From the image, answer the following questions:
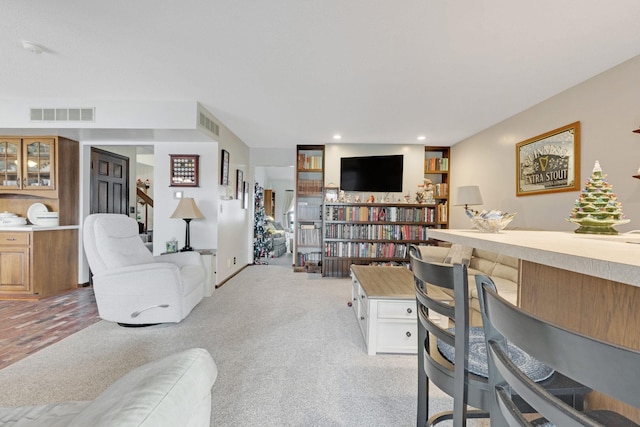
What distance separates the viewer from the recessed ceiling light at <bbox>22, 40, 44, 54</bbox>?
2137 mm

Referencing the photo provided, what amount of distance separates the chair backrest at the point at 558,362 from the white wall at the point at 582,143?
276 centimetres

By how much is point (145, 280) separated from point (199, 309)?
786mm

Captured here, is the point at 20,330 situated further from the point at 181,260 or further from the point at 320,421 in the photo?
the point at 320,421

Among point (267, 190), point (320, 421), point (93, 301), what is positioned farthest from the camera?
point (267, 190)

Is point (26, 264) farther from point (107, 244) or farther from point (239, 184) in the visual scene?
point (239, 184)

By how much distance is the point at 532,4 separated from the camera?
1.71m

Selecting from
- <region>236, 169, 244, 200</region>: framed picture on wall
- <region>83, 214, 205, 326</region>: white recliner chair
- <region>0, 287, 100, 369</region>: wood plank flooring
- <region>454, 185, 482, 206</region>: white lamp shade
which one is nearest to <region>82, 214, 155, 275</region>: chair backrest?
<region>83, 214, 205, 326</region>: white recliner chair

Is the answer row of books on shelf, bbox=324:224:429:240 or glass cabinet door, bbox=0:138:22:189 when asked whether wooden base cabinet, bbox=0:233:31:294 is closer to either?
glass cabinet door, bbox=0:138:22:189

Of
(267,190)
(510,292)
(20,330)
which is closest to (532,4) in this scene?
(510,292)

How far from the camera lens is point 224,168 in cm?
427

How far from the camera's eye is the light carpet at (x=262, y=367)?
162 cm

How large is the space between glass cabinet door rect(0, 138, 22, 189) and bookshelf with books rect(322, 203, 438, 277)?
13.9ft

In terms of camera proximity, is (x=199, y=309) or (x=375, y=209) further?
(x=375, y=209)

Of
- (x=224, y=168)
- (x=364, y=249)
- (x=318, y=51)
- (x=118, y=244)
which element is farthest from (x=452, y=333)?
(x=364, y=249)
